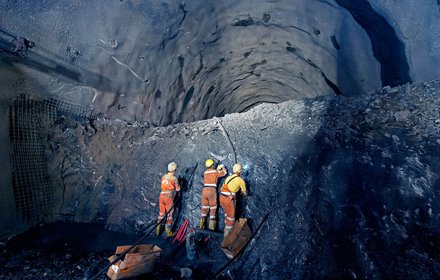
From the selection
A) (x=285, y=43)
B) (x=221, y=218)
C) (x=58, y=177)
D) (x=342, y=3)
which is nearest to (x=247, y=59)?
(x=285, y=43)

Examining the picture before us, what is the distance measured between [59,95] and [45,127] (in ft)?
2.14

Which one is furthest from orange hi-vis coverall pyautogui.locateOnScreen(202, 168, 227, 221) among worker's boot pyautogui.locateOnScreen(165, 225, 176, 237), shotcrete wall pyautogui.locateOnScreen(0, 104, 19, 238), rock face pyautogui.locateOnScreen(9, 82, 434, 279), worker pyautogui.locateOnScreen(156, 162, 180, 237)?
shotcrete wall pyautogui.locateOnScreen(0, 104, 19, 238)

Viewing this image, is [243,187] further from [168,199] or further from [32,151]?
[32,151]

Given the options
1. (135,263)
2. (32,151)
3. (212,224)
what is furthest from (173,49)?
(135,263)

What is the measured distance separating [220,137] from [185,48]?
218 cm

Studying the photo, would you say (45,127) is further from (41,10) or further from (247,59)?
(247,59)

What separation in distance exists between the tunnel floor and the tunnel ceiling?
241 centimetres

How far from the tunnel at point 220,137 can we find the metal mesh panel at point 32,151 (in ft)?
0.08

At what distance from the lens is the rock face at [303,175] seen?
3018 millimetres

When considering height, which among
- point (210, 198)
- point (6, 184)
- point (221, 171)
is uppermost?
point (6, 184)

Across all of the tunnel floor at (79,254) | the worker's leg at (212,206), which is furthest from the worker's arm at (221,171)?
the tunnel floor at (79,254)

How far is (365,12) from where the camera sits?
397 centimetres

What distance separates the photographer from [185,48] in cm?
579

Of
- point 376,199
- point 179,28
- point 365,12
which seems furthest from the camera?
point 179,28
